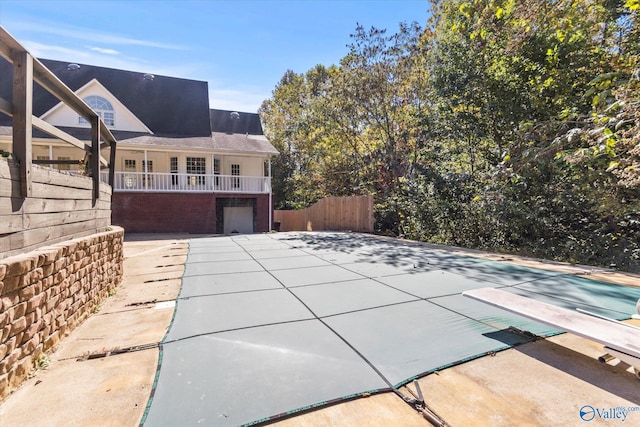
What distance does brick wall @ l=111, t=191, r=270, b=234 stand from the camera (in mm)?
14164

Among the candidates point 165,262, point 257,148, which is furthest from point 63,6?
point 257,148

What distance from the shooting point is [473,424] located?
178cm

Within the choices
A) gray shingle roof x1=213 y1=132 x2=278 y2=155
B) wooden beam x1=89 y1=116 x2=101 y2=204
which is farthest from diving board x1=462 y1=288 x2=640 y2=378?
gray shingle roof x1=213 y1=132 x2=278 y2=155

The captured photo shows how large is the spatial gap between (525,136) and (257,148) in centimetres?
1244

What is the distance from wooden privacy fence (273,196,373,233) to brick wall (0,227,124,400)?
10205 mm

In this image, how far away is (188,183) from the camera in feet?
53.0

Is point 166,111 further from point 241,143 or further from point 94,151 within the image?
→ point 94,151

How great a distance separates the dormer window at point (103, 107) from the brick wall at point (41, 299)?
14163mm

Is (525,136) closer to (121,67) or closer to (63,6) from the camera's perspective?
(63,6)

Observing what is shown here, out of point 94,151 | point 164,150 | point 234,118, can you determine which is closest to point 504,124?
point 94,151

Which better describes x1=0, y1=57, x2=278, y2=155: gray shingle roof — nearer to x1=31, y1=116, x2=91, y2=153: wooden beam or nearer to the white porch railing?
the white porch railing

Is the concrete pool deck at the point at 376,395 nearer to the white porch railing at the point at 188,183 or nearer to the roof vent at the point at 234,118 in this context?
the white porch railing at the point at 188,183

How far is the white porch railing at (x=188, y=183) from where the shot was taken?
1461 cm

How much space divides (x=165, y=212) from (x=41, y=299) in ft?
43.3
